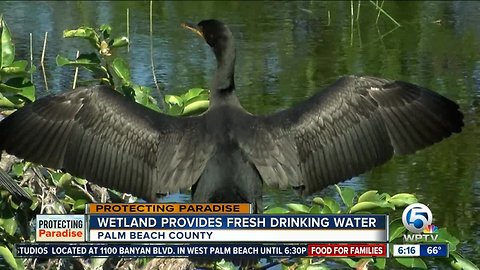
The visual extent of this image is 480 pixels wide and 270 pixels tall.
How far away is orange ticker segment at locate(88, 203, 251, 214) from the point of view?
20.5 ft

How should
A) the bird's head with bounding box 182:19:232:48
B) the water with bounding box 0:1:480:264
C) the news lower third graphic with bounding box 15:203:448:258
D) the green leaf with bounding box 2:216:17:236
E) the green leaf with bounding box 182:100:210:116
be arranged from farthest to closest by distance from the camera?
the water with bounding box 0:1:480:264 → the green leaf with bounding box 182:100:210:116 → the green leaf with bounding box 2:216:17:236 → the bird's head with bounding box 182:19:232:48 → the news lower third graphic with bounding box 15:203:448:258

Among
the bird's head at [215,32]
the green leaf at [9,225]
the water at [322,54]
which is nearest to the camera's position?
the bird's head at [215,32]

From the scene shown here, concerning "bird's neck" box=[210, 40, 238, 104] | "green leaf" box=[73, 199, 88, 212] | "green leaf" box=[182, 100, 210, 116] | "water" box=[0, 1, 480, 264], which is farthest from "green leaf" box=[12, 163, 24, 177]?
"water" box=[0, 1, 480, 264]

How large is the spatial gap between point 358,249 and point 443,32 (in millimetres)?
10815

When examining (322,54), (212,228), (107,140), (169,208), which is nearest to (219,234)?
(212,228)

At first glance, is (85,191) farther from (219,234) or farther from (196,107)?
(219,234)

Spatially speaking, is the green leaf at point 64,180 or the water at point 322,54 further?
the water at point 322,54

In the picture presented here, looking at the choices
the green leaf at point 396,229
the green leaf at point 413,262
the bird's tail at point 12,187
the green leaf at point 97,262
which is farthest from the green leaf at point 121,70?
the green leaf at point 413,262

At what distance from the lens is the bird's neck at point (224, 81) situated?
253 inches

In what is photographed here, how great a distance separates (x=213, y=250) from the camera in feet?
20.8

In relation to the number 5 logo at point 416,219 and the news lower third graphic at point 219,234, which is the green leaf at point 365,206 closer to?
the news lower third graphic at point 219,234

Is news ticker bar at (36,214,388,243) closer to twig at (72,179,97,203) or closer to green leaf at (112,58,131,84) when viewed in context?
twig at (72,179,97,203)

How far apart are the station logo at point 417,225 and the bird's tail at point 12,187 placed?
1.88 m

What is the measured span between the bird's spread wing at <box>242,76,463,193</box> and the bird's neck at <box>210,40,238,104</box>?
0.21 meters
